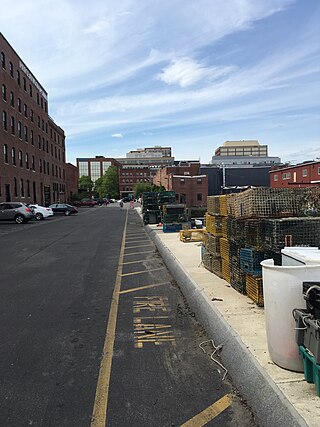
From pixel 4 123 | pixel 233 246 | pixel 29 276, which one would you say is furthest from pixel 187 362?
pixel 4 123

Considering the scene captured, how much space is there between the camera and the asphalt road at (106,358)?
3.51 m

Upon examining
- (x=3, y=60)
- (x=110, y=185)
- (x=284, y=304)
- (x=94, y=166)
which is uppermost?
(x=3, y=60)

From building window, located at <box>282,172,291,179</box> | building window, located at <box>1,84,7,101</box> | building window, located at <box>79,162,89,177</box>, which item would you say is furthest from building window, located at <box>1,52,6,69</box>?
building window, located at <box>79,162,89,177</box>

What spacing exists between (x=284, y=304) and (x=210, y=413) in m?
1.15

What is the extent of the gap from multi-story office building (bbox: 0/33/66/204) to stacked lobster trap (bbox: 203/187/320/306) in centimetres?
3772

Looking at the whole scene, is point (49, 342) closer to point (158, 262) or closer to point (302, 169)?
point (158, 262)

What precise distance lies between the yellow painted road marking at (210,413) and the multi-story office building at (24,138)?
40.4 metres

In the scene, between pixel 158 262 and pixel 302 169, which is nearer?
pixel 158 262

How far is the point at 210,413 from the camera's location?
3477 millimetres

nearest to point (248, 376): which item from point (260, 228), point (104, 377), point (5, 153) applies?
point (104, 377)

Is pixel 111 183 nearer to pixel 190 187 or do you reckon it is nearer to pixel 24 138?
pixel 190 187

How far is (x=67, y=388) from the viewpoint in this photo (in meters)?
3.96

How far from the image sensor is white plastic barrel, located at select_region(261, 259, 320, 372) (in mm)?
3562

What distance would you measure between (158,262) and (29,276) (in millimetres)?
3826
